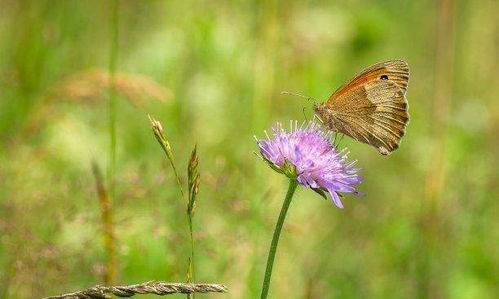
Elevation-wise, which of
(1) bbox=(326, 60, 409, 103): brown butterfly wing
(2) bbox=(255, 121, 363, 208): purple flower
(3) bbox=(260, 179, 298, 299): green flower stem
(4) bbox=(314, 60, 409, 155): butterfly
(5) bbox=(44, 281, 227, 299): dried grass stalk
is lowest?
(5) bbox=(44, 281, 227, 299): dried grass stalk

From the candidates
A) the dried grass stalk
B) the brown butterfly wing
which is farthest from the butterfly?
the dried grass stalk

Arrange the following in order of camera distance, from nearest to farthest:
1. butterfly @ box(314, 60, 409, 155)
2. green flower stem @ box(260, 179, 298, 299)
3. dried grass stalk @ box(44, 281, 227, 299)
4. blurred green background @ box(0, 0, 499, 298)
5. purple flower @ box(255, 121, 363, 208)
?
dried grass stalk @ box(44, 281, 227, 299) < green flower stem @ box(260, 179, 298, 299) < purple flower @ box(255, 121, 363, 208) < butterfly @ box(314, 60, 409, 155) < blurred green background @ box(0, 0, 499, 298)

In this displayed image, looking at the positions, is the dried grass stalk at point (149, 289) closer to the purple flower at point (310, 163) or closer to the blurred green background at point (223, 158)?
the purple flower at point (310, 163)

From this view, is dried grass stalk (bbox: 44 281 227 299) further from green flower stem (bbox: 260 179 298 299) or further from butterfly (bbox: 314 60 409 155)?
butterfly (bbox: 314 60 409 155)

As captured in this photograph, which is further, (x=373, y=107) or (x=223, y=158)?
(x=223, y=158)

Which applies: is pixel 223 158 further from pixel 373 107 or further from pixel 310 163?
pixel 310 163

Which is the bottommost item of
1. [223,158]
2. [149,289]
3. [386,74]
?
[149,289]

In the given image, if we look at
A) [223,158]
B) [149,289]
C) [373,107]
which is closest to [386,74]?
[373,107]
